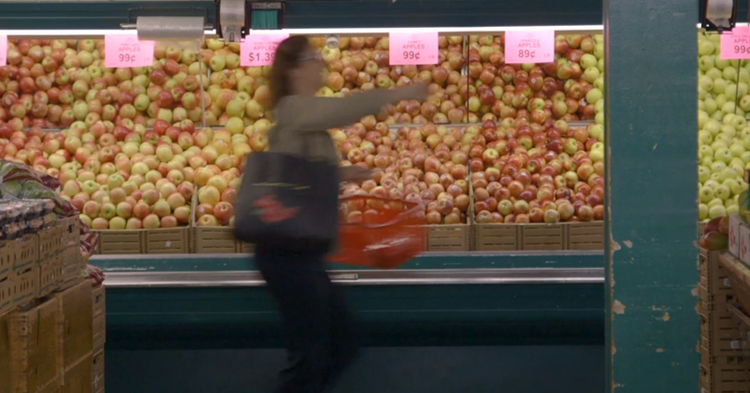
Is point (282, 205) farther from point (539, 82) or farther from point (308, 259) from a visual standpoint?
point (539, 82)

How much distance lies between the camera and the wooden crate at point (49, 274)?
3311 millimetres

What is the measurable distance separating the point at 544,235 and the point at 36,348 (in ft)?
9.40

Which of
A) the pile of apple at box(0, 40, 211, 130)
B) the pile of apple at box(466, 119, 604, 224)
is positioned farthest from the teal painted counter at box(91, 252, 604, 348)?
the pile of apple at box(0, 40, 211, 130)

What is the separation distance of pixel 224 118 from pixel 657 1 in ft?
11.4

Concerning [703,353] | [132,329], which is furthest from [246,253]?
[703,353]

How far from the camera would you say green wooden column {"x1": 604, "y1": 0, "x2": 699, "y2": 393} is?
3189mm

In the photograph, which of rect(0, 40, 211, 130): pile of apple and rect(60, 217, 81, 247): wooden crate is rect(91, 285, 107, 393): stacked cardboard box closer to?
rect(60, 217, 81, 247): wooden crate

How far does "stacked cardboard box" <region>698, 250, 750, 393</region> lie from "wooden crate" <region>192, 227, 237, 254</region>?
2609 mm

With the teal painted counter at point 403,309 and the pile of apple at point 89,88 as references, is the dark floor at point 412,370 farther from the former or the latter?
the pile of apple at point 89,88

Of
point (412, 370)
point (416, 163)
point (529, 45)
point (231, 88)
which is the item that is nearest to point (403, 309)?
point (412, 370)

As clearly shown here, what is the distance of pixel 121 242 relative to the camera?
5.05 meters

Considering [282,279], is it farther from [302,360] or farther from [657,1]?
[657,1]

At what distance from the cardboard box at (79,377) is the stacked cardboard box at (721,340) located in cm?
240

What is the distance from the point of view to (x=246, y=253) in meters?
4.93
